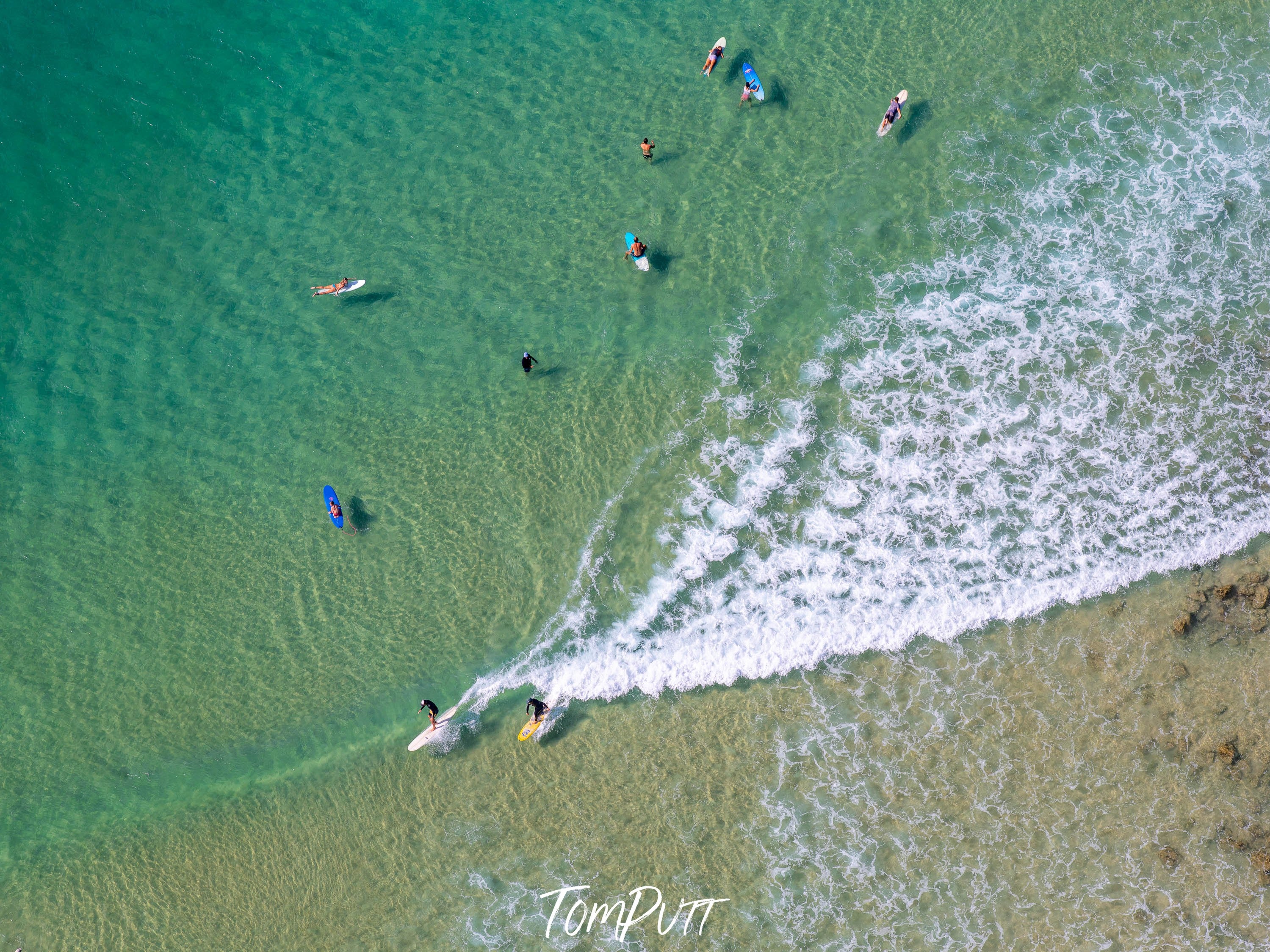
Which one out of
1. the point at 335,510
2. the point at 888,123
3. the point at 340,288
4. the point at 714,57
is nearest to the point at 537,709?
the point at 335,510

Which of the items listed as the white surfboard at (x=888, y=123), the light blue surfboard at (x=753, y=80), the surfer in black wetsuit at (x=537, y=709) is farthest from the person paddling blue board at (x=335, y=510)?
the white surfboard at (x=888, y=123)

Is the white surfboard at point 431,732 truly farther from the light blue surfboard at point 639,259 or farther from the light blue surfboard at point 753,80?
the light blue surfboard at point 753,80

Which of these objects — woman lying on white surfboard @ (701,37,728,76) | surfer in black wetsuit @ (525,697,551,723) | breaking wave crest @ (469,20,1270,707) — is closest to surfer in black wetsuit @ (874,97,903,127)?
breaking wave crest @ (469,20,1270,707)

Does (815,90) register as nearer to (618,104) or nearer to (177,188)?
(618,104)

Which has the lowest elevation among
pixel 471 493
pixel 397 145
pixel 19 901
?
pixel 19 901

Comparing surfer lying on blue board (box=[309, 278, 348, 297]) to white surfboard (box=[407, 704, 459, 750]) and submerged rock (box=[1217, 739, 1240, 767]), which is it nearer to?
white surfboard (box=[407, 704, 459, 750])

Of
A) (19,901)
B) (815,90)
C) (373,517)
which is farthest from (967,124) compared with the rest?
(19,901)

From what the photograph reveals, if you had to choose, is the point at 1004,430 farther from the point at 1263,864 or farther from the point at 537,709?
the point at 537,709
